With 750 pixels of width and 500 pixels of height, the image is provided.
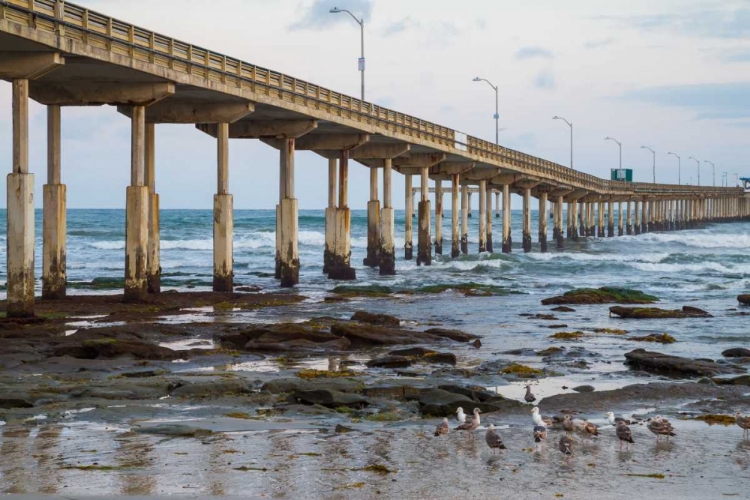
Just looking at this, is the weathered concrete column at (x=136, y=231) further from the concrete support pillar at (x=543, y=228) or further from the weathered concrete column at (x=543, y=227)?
the weathered concrete column at (x=543, y=227)

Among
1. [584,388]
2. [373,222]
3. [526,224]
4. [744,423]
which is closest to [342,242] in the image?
[373,222]

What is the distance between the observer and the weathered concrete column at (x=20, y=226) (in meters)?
27.5

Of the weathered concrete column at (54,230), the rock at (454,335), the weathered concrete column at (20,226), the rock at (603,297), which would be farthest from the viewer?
the rock at (603,297)

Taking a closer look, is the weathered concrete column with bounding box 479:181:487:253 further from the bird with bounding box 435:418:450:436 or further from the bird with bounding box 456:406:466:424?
the bird with bounding box 435:418:450:436

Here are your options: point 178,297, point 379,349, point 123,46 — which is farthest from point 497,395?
point 178,297

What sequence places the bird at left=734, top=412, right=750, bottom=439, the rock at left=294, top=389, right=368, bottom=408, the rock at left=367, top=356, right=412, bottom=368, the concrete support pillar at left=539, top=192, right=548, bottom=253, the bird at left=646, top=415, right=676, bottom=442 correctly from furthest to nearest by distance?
the concrete support pillar at left=539, top=192, right=548, bottom=253, the rock at left=367, top=356, right=412, bottom=368, the rock at left=294, top=389, right=368, bottom=408, the bird at left=734, top=412, right=750, bottom=439, the bird at left=646, top=415, right=676, bottom=442

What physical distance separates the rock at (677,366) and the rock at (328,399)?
686cm

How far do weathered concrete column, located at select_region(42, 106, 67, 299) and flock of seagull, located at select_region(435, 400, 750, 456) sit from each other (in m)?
21.3

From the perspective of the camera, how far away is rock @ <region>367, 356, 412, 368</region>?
69.7ft

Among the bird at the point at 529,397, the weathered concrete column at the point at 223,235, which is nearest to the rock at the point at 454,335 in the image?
the bird at the point at 529,397

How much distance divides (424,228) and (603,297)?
24.7 meters

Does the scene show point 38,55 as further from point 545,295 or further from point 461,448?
point 545,295

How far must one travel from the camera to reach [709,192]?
173125mm

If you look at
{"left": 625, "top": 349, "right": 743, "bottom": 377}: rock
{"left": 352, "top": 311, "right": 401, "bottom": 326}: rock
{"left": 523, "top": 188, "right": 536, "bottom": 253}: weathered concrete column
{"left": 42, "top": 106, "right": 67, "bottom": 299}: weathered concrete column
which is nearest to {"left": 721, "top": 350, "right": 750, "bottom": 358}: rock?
{"left": 625, "top": 349, "right": 743, "bottom": 377}: rock
